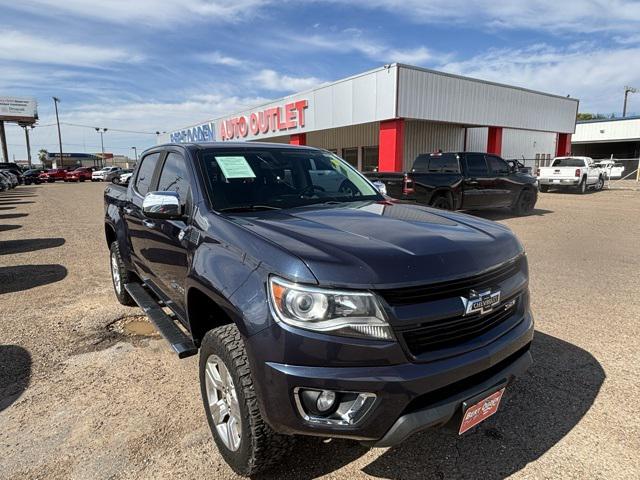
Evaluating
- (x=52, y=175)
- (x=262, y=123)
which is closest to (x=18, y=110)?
(x=52, y=175)

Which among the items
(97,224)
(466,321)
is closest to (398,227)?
(466,321)

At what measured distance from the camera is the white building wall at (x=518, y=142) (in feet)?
84.9

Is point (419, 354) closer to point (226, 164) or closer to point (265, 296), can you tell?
point (265, 296)

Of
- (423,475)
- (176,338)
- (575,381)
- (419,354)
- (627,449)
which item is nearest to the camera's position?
(419,354)

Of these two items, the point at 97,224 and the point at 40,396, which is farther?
the point at 97,224

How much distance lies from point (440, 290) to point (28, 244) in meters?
9.40

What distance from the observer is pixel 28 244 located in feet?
28.8

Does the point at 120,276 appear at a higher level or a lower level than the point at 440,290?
lower

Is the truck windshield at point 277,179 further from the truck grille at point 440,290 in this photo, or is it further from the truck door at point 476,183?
the truck door at point 476,183

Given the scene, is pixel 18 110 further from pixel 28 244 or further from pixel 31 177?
pixel 28 244

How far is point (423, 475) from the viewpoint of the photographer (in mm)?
2297

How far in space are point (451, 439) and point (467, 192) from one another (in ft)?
31.8

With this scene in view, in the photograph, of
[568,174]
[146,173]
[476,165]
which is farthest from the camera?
→ [568,174]

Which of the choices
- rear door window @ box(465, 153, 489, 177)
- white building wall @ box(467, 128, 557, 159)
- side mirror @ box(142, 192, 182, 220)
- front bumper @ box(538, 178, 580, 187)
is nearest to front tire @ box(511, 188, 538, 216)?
rear door window @ box(465, 153, 489, 177)
